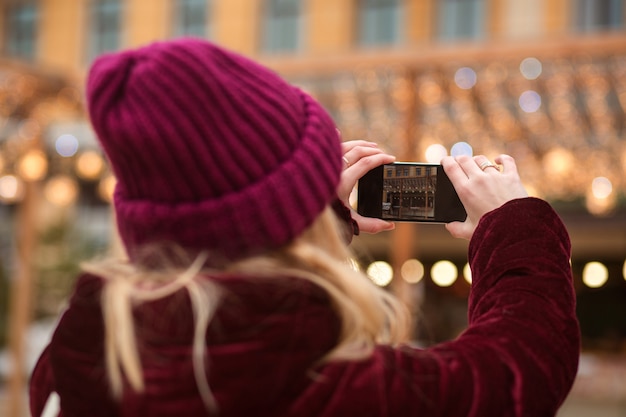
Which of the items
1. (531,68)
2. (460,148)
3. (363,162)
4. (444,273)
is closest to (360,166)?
(363,162)

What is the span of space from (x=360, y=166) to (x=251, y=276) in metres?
0.45

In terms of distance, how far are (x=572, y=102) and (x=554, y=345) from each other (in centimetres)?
673

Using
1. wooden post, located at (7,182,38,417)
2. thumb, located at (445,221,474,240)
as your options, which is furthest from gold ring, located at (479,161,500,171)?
wooden post, located at (7,182,38,417)

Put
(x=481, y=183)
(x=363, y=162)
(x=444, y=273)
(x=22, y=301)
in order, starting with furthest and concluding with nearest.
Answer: (x=444, y=273) → (x=22, y=301) → (x=363, y=162) → (x=481, y=183)

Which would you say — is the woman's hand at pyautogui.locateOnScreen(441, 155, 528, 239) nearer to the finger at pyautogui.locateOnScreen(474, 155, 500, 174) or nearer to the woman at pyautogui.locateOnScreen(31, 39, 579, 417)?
the finger at pyautogui.locateOnScreen(474, 155, 500, 174)

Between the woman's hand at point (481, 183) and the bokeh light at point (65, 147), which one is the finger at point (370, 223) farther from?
the bokeh light at point (65, 147)

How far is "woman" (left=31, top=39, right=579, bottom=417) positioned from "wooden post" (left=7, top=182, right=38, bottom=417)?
6.50 meters

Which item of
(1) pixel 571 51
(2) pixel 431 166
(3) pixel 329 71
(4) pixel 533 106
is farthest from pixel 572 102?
(2) pixel 431 166

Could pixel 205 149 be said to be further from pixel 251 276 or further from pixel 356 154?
pixel 356 154

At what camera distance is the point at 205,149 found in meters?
1.16

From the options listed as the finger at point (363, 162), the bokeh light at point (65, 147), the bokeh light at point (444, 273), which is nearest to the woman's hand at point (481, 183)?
the finger at point (363, 162)

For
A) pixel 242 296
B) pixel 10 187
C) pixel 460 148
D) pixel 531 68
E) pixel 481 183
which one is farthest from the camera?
pixel 460 148

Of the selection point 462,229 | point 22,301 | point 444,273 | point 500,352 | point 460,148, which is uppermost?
point 462,229

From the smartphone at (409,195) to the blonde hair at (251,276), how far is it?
32 cm
